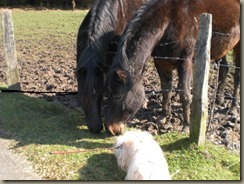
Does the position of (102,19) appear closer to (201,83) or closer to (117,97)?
(117,97)

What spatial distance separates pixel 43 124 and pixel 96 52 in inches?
52.6

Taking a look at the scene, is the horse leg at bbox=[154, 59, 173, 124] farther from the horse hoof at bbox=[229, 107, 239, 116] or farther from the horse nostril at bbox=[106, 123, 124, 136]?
the horse hoof at bbox=[229, 107, 239, 116]

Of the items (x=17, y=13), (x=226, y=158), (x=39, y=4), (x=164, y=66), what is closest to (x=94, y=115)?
(x=164, y=66)

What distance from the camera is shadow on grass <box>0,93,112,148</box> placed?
4789 mm

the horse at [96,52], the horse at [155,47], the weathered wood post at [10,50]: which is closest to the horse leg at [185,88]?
the horse at [155,47]

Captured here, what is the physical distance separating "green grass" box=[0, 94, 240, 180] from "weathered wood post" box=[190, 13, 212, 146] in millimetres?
191

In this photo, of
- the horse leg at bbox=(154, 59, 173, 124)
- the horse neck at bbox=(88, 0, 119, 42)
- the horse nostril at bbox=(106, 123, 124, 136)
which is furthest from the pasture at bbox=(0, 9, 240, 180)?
the horse neck at bbox=(88, 0, 119, 42)

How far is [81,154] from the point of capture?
432 centimetres

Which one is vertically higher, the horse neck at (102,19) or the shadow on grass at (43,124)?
the horse neck at (102,19)

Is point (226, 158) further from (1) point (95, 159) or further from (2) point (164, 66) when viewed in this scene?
(2) point (164, 66)

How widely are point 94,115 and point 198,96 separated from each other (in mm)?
1514

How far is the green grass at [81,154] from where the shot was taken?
3857 millimetres

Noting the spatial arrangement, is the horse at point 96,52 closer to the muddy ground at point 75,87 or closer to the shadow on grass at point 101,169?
the muddy ground at point 75,87

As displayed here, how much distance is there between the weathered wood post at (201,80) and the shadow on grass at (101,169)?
Answer: 3.15 feet
